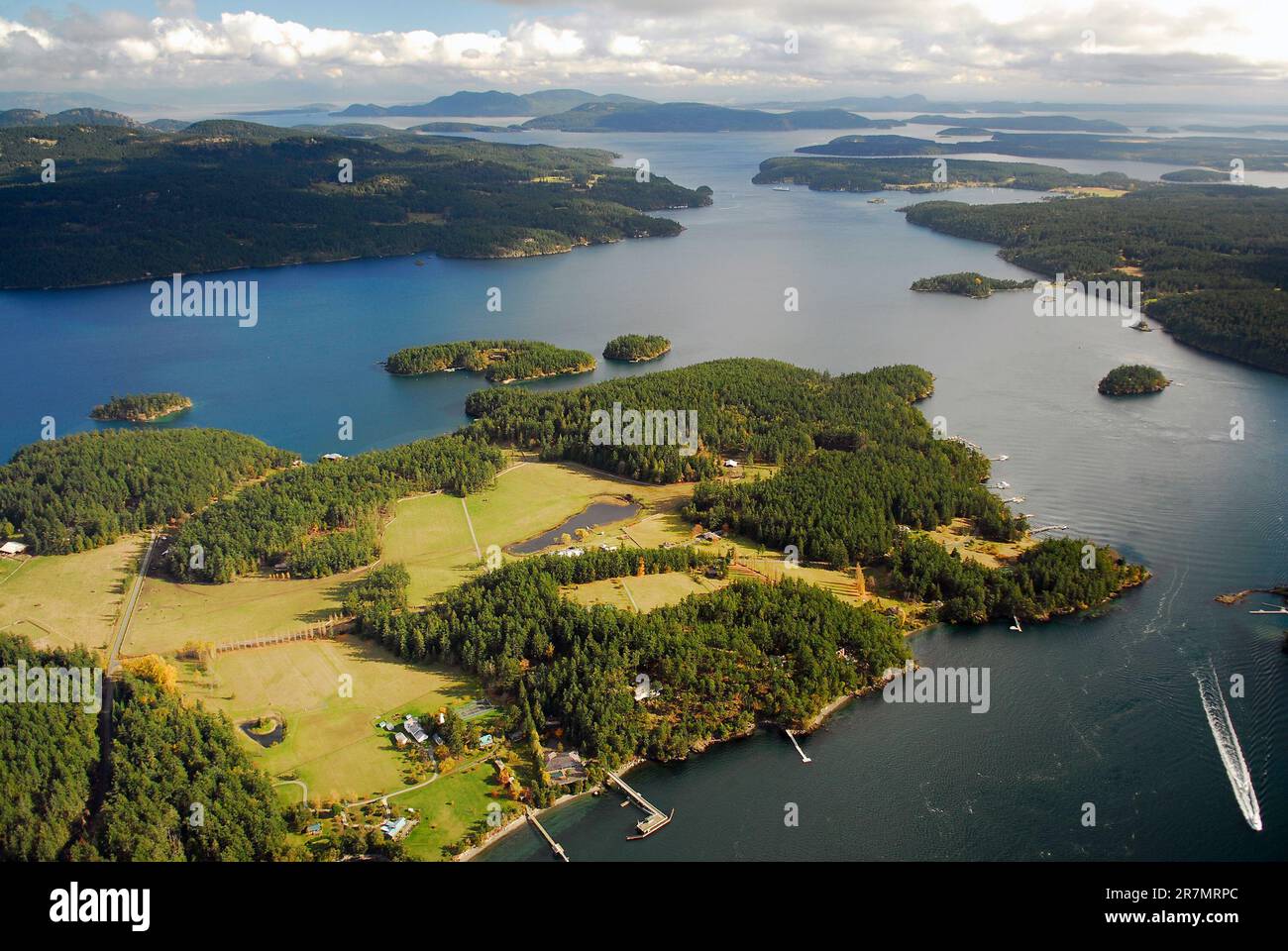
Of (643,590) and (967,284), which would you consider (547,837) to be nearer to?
(643,590)

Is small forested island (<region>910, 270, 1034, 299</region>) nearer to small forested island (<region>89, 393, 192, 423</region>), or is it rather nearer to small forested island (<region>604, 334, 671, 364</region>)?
small forested island (<region>604, 334, 671, 364</region>)

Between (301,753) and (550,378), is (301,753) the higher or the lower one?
the lower one

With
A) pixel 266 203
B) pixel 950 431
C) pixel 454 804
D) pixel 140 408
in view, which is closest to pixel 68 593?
pixel 454 804

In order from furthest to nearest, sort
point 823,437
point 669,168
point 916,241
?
point 669,168
point 916,241
point 823,437

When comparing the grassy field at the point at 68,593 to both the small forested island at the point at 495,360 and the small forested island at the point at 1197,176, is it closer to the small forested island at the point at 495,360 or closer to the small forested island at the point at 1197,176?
the small forested island at the point at 495,360

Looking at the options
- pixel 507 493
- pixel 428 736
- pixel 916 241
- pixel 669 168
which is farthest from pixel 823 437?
pixel 669 168

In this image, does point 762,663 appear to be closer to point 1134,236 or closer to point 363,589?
point 363,589

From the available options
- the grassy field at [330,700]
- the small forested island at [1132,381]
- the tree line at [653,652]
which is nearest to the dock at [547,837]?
the tree line at [653,652]

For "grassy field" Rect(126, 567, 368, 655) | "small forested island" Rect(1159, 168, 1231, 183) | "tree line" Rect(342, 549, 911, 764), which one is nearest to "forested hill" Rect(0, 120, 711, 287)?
"grassy field" Rect(126, 567, 368, 655)
